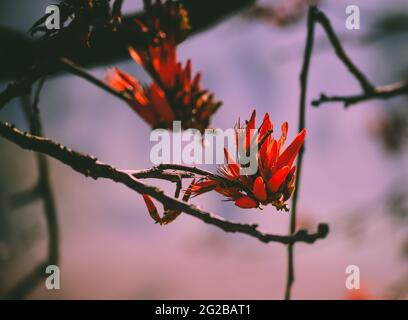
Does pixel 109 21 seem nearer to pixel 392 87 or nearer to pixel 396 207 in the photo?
pixel 392 87

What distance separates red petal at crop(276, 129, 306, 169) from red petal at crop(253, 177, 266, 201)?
3 cm

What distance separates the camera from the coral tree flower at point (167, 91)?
0.69 m

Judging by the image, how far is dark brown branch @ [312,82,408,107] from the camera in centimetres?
66

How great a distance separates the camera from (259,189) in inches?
20.6

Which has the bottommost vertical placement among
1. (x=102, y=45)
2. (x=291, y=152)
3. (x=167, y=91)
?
(x=291, y=152)

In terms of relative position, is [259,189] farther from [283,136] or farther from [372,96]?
[372,96]

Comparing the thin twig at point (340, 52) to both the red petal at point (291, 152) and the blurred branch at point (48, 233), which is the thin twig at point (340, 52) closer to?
the red petal at point (291, 152)

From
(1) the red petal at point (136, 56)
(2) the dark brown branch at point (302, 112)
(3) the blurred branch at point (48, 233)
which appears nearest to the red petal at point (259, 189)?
(2) the dark brown branch at point (302, 112)

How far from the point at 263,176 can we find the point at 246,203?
3 centimetres

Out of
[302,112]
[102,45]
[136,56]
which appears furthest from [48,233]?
[302,112]
